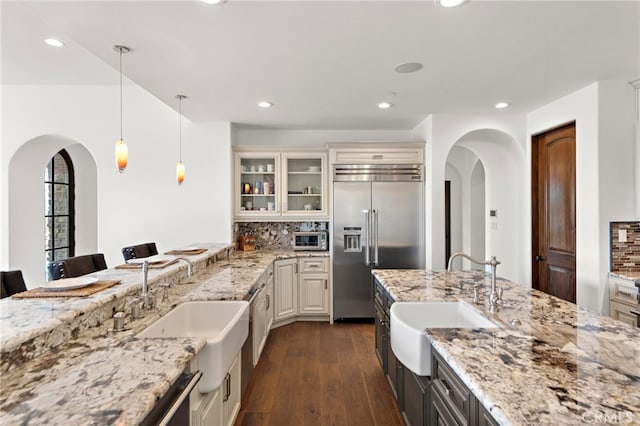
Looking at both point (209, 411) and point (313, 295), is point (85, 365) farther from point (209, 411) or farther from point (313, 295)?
point (313, 295)

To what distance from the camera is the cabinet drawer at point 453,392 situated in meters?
1.22

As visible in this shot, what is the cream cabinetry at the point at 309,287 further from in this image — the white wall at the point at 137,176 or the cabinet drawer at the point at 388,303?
the cabinet drawer at the point at 388,303

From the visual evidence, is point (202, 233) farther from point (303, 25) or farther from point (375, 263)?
point (303, 25)

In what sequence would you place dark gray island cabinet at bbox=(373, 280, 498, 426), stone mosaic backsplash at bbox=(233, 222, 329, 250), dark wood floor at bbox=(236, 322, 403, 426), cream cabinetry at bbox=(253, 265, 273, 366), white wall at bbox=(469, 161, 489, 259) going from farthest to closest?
white wall at bbox=(469, 161, 489, 259), stone mosaic backsplash at bbox=(233, 222, 329, 250), cream cabinetry at bbox=(253, 265, 273, 366), dark wood floor at bbox=(236, 322, 403, 426), dark gray island cabinet at bbox=(373, 280, 498, 426)

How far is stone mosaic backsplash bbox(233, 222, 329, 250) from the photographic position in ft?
16.5

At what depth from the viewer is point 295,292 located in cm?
450

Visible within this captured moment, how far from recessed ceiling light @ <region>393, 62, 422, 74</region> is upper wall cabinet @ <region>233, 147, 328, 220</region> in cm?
200

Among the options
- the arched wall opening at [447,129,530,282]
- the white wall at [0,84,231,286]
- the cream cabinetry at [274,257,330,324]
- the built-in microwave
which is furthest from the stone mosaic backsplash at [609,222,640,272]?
the white wall at [0,84,231,286]

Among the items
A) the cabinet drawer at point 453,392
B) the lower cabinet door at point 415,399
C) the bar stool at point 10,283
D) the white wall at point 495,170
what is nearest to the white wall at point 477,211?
the white wall at point 495,170

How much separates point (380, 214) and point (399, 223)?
262 mm

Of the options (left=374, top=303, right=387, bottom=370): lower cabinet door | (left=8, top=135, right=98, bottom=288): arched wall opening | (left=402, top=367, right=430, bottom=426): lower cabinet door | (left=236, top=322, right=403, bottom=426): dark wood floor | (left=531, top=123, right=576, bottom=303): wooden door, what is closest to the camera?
(left=402, top=367, right=430, bottom=426): lower cabinet door

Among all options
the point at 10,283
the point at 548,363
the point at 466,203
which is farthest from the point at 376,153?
the point at 10,283

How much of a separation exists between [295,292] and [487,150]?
3198 millimetres

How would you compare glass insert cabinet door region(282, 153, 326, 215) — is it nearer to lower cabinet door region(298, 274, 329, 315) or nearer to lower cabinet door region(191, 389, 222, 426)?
lower cabinet door region(298, 274, 329, 315)
